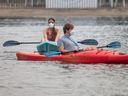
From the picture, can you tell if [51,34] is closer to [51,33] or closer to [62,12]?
[51,33]

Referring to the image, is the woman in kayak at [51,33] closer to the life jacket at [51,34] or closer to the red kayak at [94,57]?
the life jacket at [51,34]

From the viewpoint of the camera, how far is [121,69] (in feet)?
71.2

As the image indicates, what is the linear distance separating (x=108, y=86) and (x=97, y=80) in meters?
1.32

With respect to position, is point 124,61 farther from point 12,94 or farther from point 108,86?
point 12,94

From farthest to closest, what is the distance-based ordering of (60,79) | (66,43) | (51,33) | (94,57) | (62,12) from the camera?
(62,12), (51,33), (66,43), (94,57), (60,79)

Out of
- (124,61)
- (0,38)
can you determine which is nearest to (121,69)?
(124,61)

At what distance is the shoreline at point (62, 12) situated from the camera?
73375 mm

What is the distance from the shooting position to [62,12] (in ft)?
246

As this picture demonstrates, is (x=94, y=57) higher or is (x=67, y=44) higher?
(x=67, y=44)

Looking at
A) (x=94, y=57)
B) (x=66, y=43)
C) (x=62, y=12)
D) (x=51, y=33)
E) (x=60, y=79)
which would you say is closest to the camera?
(x=60, y=79)

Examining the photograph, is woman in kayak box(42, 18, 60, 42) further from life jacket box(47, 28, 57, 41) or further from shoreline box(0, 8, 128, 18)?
A: shoreline box(0, 8, 128, 18)

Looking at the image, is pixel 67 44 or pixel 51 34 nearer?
pixel 67 44

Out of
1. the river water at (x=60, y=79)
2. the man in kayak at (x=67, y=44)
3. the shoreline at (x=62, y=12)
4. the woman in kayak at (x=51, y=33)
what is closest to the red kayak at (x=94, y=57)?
the river water at (x=60, y=79)

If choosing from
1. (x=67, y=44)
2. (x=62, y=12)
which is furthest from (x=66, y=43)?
(x=62, y=12)
